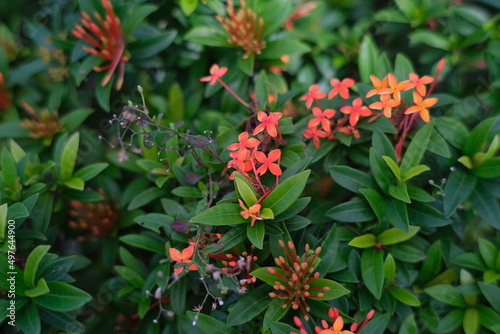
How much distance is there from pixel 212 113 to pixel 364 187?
74cm

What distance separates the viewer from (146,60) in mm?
1908

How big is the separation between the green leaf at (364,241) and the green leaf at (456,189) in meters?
0.23

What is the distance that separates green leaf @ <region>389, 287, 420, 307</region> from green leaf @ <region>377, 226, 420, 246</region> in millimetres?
148

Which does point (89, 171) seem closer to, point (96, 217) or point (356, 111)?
point (96, 217)

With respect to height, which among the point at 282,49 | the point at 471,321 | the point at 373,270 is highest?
the point at 282,49

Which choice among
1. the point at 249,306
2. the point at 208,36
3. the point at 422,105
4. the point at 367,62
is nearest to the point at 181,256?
the point at 249,306

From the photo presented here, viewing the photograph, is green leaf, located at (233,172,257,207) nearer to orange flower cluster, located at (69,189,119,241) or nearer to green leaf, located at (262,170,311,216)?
green leaf, located at (262,170,311,216)

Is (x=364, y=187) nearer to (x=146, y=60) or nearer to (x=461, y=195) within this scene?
(x=461, y=195)

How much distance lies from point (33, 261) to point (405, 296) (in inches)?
44.0

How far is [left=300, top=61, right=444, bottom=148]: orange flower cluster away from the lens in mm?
1370

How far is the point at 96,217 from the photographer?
178 cm

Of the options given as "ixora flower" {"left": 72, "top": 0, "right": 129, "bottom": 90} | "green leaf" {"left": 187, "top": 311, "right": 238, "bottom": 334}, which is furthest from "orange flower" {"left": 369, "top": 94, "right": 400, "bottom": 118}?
"ixora flower" {"left": 72, "top": 0, "right": 129, "bottom": 90}

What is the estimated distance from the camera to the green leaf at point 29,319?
131cm

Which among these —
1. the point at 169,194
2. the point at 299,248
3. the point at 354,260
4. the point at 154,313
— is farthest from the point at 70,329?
the point at 354,260
